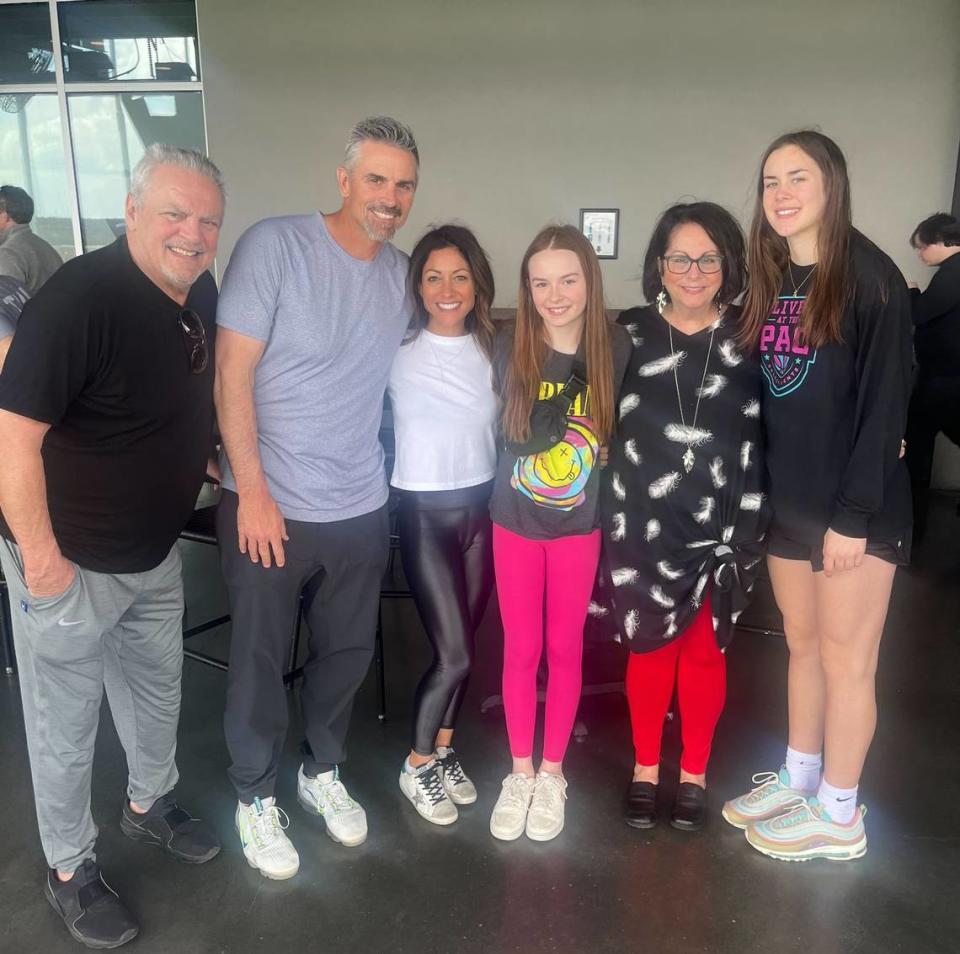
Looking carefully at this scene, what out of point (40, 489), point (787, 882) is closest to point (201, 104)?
point (40, 489)

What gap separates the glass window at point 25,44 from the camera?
19.5 feet

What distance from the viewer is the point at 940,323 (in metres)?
4.13

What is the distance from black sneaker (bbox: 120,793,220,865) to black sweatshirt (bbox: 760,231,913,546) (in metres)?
1.65

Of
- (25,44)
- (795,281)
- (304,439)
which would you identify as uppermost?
(25,44)

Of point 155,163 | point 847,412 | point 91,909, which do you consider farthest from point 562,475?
point 91,909

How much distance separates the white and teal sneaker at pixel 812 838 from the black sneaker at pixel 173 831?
1.40 metres

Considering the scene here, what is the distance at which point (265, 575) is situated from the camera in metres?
1.88

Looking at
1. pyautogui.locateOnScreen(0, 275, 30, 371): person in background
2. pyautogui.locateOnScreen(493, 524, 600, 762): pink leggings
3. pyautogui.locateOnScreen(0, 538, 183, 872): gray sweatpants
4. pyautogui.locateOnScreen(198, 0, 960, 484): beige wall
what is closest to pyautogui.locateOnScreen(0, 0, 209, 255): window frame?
pyautogui.locateOnScreen(198, 0, 960, 484): beige wall

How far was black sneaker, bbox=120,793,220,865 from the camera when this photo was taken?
1.98m

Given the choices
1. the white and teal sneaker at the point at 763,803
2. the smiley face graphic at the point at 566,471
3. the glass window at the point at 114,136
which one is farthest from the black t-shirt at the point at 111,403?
the glass window at the point at 114,136

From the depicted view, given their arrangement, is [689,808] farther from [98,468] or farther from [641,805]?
[98,468]

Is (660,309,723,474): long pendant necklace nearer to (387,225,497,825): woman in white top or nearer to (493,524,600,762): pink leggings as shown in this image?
(493,524,600,762): pink leggings

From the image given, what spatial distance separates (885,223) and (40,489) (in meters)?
5.53

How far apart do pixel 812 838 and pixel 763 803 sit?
0.50ft
